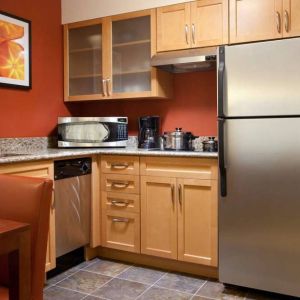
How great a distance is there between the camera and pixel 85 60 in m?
3.45

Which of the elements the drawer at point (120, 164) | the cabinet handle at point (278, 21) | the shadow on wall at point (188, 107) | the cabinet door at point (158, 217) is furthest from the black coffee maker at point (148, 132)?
the cabinet handle at point (278, 21)

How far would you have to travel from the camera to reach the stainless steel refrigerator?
7.10 feet

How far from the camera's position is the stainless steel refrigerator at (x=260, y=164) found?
2.16 meters

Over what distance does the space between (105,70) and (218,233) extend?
1750 millimetres

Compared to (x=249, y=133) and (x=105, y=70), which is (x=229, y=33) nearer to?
(x=249, y=133)

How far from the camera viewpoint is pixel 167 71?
320 centimetres

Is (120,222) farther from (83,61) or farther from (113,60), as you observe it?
Answer: (83,61)

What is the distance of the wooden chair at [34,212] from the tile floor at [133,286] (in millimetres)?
1112

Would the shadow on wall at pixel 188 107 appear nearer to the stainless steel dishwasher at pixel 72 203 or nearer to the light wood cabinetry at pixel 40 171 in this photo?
the stainless steel dishwasher at pixel 72 203

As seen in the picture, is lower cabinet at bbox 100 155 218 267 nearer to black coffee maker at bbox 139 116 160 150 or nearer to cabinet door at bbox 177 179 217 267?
cabinet door at bbox 177 179 217 267

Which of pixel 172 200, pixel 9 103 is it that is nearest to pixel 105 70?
pixel 9 103

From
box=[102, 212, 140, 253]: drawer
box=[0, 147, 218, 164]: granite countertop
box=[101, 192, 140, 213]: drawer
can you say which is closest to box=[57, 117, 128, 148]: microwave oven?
box=[0, 147, 218, 164]: granite countertop

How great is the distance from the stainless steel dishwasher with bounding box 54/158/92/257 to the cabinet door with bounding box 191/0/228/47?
1.29m

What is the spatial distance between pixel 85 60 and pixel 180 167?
59.3 inches
